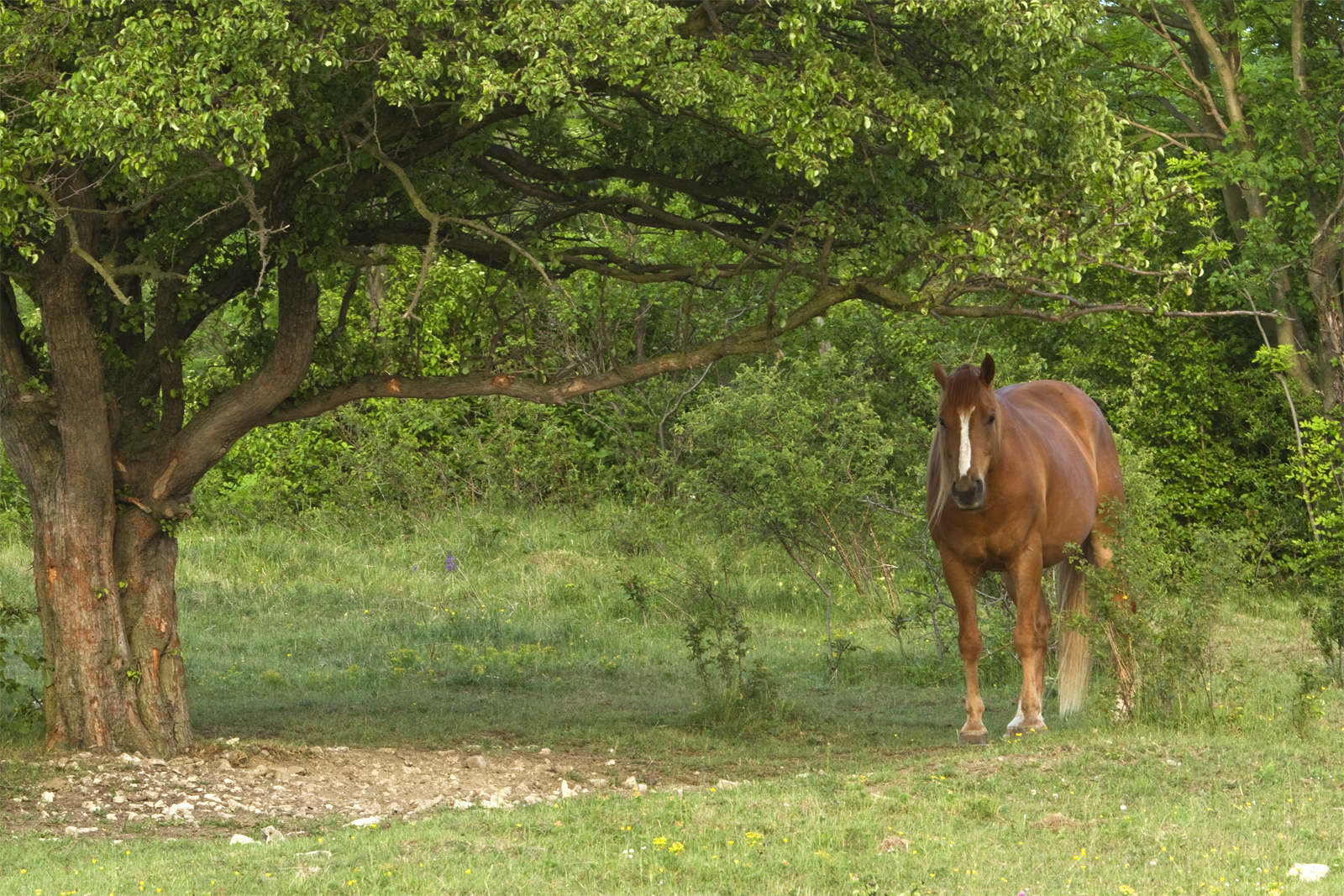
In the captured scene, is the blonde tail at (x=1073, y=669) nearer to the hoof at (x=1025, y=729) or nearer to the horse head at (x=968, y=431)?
the hoof at (x=1025, y=729)

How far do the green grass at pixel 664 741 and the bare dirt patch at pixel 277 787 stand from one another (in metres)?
0.25

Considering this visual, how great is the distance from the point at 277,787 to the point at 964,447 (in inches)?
185

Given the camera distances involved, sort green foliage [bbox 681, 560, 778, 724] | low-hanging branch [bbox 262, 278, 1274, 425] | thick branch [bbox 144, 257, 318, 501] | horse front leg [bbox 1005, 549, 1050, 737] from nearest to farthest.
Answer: low-hanging branch [bbox 262, 278, 1274, 425] → thick branch [bbox 144, 257, 318, 501] → horse front leg [bbox 1005, 549, 1050, 737] → green foliage [bbox 681, 560, 778, 724]

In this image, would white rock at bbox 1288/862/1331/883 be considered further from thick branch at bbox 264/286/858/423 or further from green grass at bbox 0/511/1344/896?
thick branch at bbox 264/286/858/423

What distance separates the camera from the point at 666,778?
30.7ft

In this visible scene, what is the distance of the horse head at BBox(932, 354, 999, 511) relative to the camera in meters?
9.32

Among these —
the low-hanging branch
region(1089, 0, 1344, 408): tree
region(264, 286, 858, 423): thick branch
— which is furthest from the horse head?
region(1089, 0, 1344, 408): tree

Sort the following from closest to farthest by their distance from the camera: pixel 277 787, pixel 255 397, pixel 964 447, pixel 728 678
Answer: pixel 277 787
pixel 255 397
pixel 964 447
pixel 728 678

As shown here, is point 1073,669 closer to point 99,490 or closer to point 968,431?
point 968,431

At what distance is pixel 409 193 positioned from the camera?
8.02 m

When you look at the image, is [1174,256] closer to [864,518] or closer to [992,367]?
[864,518]

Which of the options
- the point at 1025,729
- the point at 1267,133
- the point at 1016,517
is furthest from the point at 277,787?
the point at 1267,133

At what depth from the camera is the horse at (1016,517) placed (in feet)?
31.2

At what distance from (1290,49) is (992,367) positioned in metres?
10.6
